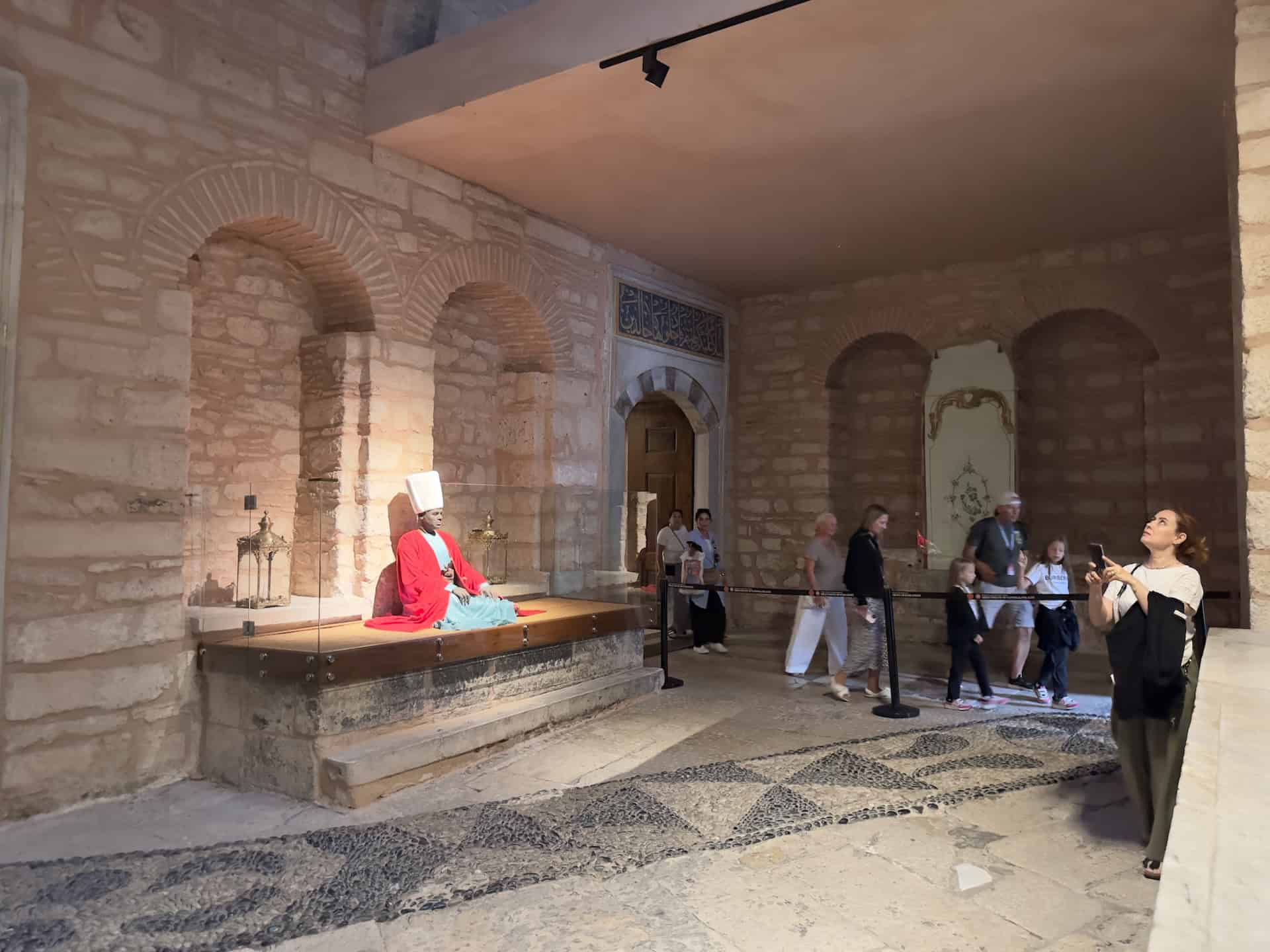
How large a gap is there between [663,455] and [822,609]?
3.41 meters

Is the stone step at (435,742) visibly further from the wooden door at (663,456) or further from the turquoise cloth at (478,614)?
the wooden door at (663,456)

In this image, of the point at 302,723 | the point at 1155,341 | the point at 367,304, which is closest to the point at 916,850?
the point at 302,723

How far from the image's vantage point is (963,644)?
5301 millimetres

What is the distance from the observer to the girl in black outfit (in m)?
5.30

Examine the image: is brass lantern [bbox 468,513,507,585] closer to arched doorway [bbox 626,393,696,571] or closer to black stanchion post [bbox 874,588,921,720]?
black stanchion post [bbox 874,588,921,720]

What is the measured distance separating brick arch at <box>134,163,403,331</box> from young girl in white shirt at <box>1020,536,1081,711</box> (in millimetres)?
4565

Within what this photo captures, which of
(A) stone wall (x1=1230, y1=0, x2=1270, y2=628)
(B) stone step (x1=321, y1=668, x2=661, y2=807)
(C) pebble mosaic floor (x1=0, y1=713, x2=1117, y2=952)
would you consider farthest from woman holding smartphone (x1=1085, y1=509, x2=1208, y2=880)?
(B) stone step (x1=321, y1=668, x2=661, y2=807)

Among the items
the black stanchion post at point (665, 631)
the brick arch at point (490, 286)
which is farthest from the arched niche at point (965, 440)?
the brick arch at point (490, 286)

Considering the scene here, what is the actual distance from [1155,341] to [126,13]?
715cm

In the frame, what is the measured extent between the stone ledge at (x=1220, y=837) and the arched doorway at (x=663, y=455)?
669cm

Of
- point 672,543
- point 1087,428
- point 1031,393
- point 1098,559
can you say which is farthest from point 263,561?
point 1087,428

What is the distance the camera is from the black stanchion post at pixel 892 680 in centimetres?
502

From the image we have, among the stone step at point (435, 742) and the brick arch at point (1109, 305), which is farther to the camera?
the brick arch at point (1109, 305)

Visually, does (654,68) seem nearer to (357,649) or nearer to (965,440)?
(357,649)
